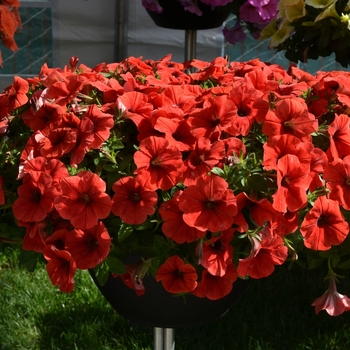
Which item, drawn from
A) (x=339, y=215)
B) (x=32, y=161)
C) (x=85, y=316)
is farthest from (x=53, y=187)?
(x=85, y=316)

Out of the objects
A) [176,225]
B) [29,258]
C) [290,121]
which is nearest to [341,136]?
[290,121]

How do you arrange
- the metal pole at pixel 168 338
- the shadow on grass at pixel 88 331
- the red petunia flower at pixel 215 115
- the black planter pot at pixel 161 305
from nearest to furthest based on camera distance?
the red petunia flower at pixel 215 115 < the black planter pot at pixel 161 305 < the metal pole at pixel 168 338 < the shadow on grass at pixel 88 331

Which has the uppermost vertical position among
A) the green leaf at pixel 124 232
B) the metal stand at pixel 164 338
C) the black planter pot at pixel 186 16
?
the green leaf at pixel 124 232

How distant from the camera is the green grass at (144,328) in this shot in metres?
1.99

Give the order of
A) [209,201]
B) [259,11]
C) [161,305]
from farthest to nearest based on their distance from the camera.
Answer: [259,11]
[161,305]
[209,201]

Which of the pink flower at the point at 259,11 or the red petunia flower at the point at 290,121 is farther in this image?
the pink flower at the point at 259,11

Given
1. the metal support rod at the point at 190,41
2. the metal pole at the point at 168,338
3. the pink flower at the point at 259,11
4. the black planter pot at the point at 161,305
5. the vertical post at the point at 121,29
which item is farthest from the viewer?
the vertical post at the point at 121,29

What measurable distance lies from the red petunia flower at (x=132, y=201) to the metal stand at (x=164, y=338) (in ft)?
1.39

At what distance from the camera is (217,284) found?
1007 mm

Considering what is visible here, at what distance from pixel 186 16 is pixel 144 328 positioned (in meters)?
1.21

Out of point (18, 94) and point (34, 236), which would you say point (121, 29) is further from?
point (34, 236)

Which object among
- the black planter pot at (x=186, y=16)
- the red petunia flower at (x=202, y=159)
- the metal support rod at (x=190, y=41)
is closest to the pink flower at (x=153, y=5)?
the black planter pot at (x=186, y=16)

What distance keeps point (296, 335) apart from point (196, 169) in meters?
1.22

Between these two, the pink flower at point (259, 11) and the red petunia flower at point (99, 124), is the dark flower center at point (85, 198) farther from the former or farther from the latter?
the pink flower at point (259, 11)
